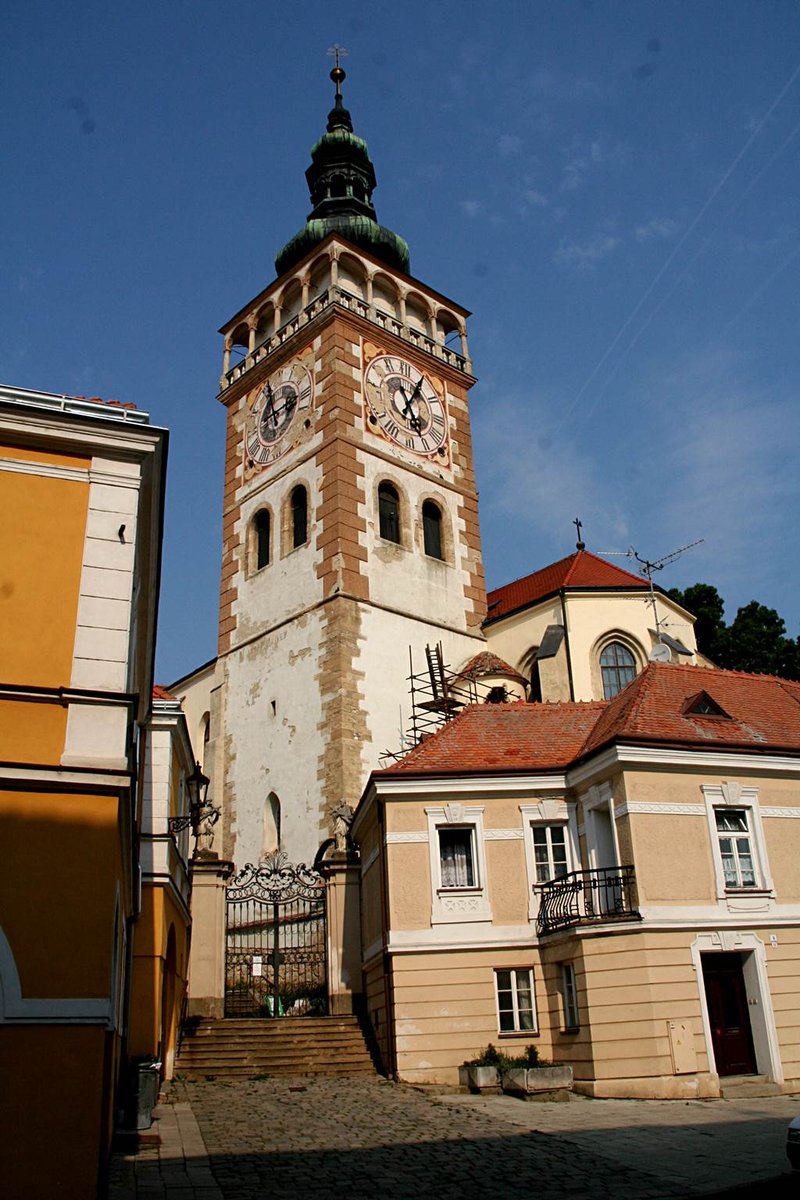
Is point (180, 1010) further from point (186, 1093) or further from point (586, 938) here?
point (586, 938)

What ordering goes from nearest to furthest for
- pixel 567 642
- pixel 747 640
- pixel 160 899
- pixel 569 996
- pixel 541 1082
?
pixel 541 1082, pixel 160 899, pixel 569 996, pixel 567 642, pixel 747 640

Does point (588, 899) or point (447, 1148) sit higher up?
point (588, 899)

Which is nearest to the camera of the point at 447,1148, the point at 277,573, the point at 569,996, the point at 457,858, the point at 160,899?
the point at 447,1148

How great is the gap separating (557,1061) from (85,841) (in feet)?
34.6

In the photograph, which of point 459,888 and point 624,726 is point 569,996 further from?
point 624,726

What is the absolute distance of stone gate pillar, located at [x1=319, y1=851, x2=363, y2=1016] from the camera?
2092 cm

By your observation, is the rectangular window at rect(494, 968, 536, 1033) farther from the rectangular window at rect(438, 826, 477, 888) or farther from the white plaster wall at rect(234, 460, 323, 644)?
the white plaster wall at rect(234, 460, 323, 644)

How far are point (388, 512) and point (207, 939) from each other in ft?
50.4

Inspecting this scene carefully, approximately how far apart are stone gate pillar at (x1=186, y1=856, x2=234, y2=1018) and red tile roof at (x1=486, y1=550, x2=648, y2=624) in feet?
46.5

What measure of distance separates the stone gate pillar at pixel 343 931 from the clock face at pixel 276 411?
16.2 m

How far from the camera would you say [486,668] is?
29656mm

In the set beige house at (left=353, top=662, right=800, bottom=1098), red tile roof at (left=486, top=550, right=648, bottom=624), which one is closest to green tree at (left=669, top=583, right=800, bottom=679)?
red tile roof at (left=486, top=550, right=648, bottom=624)

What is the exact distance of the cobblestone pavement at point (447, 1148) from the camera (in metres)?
9.25

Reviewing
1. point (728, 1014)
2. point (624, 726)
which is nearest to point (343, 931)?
point (624, 726)
